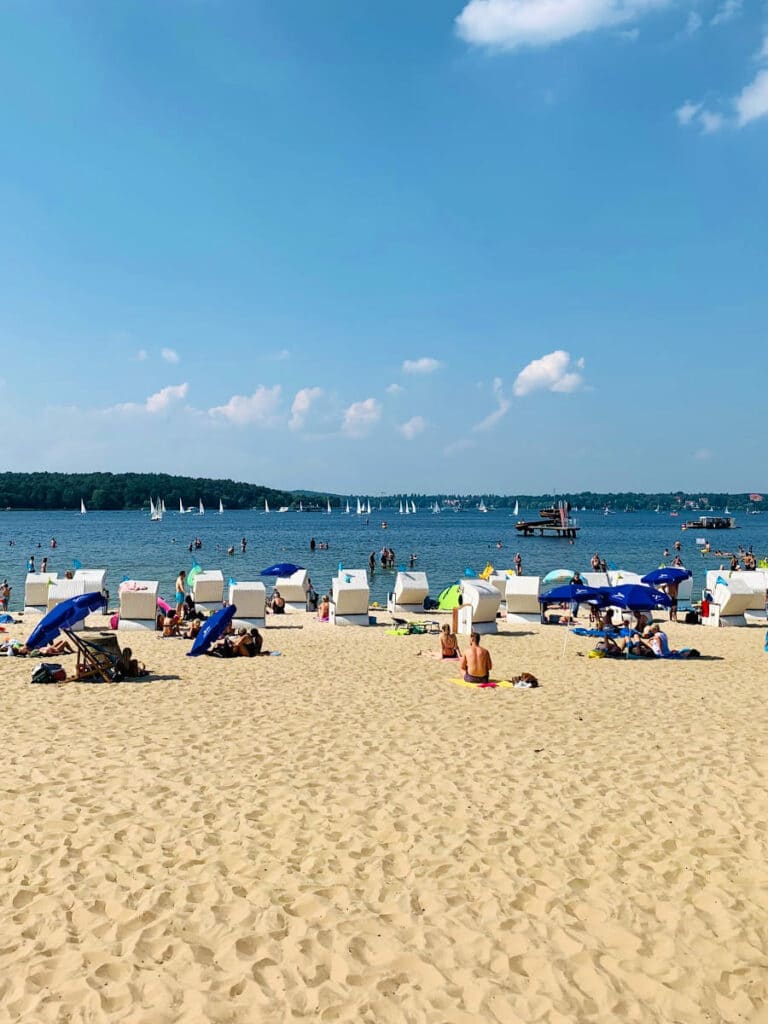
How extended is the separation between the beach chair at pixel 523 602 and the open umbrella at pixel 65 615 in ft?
36.6

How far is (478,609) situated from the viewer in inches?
707

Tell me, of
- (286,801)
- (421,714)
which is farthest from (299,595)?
(286,801)

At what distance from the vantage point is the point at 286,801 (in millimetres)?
6387

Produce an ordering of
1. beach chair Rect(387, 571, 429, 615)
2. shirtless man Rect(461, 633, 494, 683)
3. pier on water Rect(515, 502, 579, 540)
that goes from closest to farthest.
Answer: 1. shirtless man Rect(461, 633, 494, 683)
2. beach chair Rect(387, 571, 429, 615)
3. pier on water Rect(515, 502, 579, 540)

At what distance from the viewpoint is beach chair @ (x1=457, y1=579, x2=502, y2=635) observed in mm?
17953

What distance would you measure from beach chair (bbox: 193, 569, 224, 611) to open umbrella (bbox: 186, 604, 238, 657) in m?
6.40

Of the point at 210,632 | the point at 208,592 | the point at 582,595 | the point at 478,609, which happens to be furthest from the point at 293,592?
the point at 582,595

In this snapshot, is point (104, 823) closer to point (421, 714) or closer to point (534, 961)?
point (534, 961)

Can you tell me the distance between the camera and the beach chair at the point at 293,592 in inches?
957

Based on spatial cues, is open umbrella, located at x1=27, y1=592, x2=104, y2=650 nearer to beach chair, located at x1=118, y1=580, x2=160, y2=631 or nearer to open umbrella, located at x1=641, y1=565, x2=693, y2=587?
beach chair, located at x1=118, y1=580, x2=160, y2=631

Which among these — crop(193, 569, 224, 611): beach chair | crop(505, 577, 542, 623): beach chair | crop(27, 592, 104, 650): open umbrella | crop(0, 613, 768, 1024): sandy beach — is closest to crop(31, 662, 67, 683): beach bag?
crop(27, 592, 104, 650): open umbrella

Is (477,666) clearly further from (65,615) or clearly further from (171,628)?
(171,628)

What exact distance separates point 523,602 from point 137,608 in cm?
1028

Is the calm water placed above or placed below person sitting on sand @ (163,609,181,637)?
below
